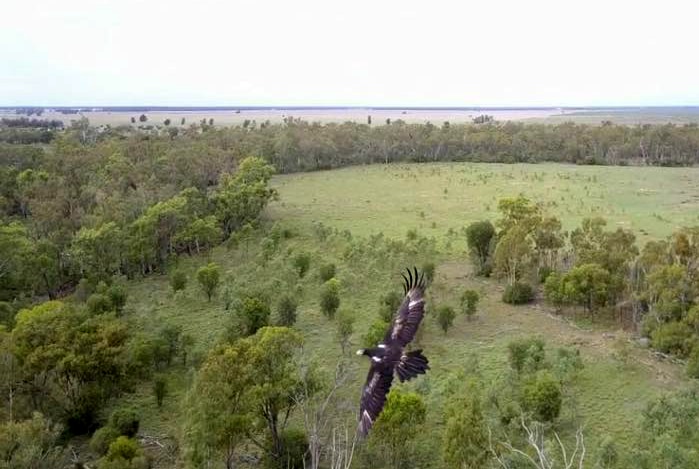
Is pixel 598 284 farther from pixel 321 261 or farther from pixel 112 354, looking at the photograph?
pixel 112 354

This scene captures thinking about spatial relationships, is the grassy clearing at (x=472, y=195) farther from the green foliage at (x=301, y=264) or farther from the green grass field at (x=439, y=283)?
the green foliage at (x=301, y=264)

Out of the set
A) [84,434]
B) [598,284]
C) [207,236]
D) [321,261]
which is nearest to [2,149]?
[207,236]

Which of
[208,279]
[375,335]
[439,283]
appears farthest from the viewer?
[439,283]

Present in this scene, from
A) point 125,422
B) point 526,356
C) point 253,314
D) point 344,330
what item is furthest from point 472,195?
point 125,422

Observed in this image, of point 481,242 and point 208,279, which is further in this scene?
point 481,242

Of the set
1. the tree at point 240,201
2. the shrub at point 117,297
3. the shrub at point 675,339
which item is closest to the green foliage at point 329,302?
the shrub at point 117,297

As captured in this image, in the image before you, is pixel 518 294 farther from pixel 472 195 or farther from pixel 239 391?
pixel 472 195
